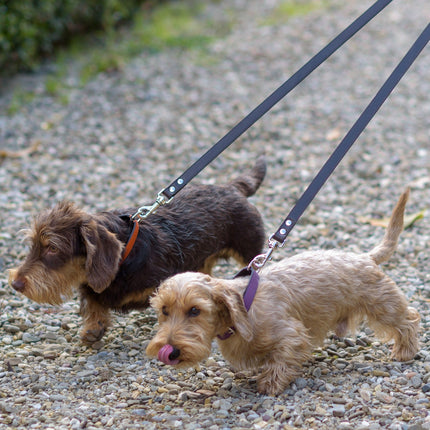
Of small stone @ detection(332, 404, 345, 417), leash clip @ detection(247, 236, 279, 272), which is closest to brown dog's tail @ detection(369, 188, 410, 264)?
leash clip @ detection(247, 236, 279, 272)

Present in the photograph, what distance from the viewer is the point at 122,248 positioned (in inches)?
168

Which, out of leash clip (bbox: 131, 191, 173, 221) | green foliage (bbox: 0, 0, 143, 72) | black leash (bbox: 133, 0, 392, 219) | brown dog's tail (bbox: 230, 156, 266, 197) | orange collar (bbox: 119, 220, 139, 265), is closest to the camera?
black leash (bbox: 133, 0, 392, 219)

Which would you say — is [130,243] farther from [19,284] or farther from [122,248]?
[19,284]

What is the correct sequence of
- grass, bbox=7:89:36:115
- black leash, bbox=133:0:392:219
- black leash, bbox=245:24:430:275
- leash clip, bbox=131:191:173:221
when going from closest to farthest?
black leash, bbox=245:24:430:275 < black leash, bbox=133:0:392:219 < leash clip, bbox=131:191:173:221 < grass, bbox=7:89:36:115

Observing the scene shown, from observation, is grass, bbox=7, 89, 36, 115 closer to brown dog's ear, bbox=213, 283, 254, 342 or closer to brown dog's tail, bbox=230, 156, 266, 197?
brown dog's tail, bbox=230, 156, 266, 197

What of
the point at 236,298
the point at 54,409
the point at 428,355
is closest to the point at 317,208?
the point at 428,355

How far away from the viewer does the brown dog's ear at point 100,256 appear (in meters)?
4.12

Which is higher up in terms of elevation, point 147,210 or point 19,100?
point 147,210

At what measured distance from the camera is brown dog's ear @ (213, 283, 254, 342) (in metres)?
3.48

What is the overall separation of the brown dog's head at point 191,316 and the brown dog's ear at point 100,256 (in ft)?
2.32

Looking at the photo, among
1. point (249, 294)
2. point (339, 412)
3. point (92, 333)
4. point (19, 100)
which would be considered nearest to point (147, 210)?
point (92, 333)

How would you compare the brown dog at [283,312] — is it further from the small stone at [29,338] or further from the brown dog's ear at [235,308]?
the small stone at [29,338]

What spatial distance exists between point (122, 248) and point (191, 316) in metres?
0.98

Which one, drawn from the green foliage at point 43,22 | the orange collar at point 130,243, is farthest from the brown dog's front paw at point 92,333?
the green foliage at point 43,22
